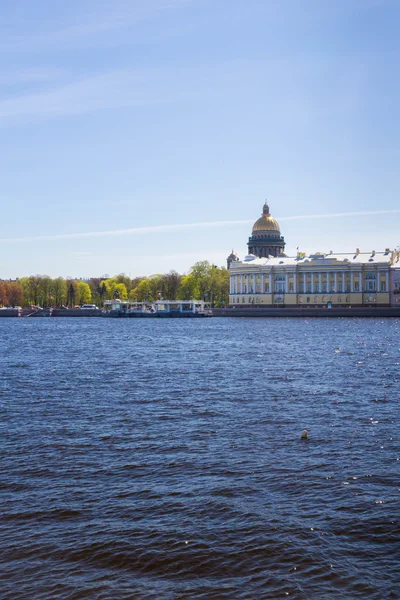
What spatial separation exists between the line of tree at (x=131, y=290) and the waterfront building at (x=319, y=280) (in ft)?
19.1

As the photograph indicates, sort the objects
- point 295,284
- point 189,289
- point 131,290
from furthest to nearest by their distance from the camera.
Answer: point 131,290, point 189,289, point 295,284

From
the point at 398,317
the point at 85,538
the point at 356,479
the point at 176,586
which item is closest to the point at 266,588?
the point at 176,586

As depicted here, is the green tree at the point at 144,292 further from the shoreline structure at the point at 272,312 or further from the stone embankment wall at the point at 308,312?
the stone embankment wall at the point at 308,312

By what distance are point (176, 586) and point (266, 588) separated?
3.75ft

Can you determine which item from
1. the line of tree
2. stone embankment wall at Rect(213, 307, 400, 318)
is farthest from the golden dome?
stone embankment wall at Rect(213, 307, 400, 318)

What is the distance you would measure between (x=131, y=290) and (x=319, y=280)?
154 feet

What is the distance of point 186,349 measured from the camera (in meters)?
49.2

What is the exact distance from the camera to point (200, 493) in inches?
492

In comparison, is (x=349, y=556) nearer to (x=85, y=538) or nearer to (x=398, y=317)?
(x=85, y=538)

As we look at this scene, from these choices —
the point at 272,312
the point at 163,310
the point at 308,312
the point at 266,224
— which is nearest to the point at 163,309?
the point at 163,310

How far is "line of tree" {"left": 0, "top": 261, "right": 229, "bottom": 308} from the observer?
141 meters

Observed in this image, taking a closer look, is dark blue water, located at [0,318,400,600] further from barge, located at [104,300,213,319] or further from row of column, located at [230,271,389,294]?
row of column, located at [230,271,389,294]

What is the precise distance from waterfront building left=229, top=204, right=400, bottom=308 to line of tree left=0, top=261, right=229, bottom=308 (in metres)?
5.82

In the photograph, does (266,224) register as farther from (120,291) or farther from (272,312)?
(272,312)
